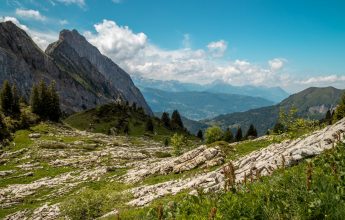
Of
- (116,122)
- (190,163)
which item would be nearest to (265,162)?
(190,163)

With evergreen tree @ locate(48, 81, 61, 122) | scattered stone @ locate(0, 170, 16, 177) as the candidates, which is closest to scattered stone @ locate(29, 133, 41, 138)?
scattered stone @ locate(0, 170, 16, 177)

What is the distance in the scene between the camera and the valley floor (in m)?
22.9

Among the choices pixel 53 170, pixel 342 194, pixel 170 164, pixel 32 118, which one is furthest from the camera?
pixel 32 118

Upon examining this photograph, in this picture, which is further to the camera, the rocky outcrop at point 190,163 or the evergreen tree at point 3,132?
the evergreen tree at point 3,132

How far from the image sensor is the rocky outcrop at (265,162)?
66.2ft

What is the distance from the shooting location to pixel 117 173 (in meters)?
53.0

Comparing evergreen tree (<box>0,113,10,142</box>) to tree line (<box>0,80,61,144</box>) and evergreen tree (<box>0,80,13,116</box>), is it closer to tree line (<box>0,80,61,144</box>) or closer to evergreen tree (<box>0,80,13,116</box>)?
tree line (<box>0,80,61,144</box>)

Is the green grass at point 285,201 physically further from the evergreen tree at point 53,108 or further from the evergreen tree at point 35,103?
the evergreen tree at point 53,108

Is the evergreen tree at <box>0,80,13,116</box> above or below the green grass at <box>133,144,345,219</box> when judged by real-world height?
above

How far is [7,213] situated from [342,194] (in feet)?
130

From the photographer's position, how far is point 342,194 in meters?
8.83

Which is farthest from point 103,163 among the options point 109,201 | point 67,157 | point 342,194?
point 342,194

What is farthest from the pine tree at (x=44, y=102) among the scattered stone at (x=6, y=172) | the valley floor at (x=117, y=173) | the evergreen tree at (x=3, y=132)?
the scattered stone at (x=6, y=172)

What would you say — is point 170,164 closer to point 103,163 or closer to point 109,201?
point 109,201
